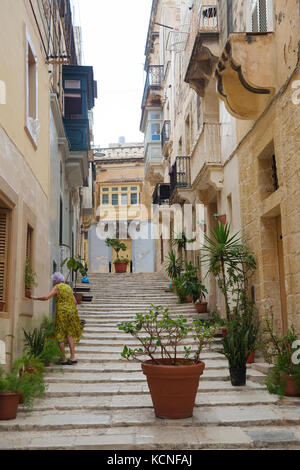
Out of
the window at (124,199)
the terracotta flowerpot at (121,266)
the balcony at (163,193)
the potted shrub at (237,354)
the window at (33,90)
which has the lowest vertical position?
the potted shrub at (237,354)

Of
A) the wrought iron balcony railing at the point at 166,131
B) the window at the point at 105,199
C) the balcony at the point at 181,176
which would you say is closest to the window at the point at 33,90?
the balcony at the point at 181,176

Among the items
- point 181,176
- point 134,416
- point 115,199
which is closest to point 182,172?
point 181,176

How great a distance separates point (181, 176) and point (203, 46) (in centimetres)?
486

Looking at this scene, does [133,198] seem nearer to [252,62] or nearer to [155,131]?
[155,131]

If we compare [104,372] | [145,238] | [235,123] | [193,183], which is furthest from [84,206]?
[104,372]

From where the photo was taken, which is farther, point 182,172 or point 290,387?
point 182,172

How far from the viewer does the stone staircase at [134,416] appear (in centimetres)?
498

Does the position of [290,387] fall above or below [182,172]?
below

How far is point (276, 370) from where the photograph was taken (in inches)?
267

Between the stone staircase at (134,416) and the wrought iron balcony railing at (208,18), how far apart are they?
7.59m

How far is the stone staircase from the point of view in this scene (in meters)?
4.98

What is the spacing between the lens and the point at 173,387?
5.54 meters

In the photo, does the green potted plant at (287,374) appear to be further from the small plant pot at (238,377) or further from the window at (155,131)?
the window at (155,131)

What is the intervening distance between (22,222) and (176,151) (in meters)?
12.7
